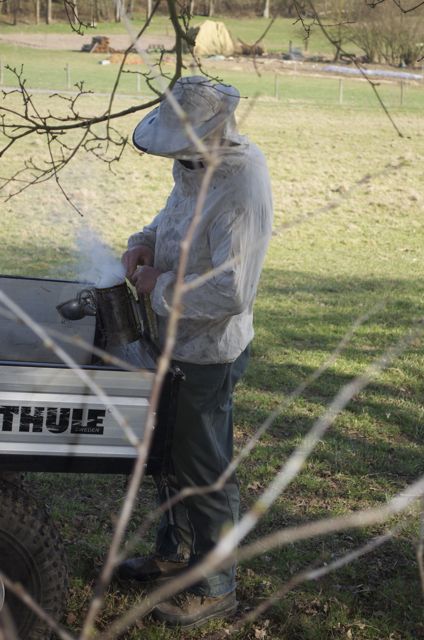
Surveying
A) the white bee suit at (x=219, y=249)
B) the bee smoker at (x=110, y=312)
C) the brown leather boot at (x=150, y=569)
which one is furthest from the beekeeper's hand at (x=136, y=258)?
the brown leather boot at (x=150, y=569)

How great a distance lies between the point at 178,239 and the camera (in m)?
3.15

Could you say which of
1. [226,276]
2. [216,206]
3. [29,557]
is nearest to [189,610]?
[29,557]

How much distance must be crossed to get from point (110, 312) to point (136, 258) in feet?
1.52

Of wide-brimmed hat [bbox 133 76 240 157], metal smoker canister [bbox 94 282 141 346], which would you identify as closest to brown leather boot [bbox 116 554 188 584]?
metal smoker canister [bbox 94 282 141 346]

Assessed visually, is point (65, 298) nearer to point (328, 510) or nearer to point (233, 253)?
point (233, 253)

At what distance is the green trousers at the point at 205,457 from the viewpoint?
10.4 feet

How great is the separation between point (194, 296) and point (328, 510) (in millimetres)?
1791

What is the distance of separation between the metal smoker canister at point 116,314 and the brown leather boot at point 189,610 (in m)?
1.02

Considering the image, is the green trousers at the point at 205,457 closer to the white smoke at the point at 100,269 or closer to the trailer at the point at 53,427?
the trailer at the point at 53,427

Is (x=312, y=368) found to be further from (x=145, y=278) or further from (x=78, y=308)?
(x=78, y=308)

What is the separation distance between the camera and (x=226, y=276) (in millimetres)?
2947

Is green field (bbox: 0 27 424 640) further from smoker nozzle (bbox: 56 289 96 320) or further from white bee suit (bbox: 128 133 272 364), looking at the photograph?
smoker nozzle (bbox: 56 289 96 320)

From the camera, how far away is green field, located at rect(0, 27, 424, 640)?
11.7ft

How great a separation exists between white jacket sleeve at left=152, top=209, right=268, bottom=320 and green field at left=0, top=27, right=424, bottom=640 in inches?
7.2
